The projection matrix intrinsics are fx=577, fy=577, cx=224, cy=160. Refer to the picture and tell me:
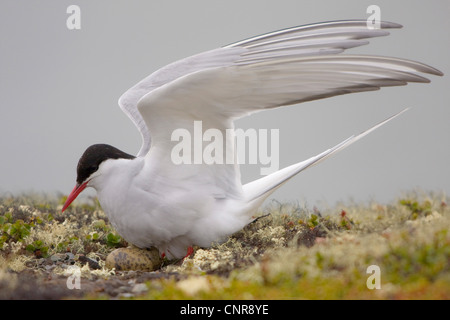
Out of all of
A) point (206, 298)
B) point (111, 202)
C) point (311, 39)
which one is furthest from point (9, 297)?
point (311, 39)

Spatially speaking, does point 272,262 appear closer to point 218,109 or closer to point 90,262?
point 218,109

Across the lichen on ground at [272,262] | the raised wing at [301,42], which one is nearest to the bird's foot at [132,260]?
the lichen on ground at [272,262]

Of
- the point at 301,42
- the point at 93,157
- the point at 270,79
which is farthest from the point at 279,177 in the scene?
the point at 93,157

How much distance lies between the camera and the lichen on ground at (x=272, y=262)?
3.66 m

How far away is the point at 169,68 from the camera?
615 cm

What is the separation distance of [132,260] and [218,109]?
5.43 feet

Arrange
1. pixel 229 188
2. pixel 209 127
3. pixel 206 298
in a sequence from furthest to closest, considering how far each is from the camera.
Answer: pixel 229 188, pixel 209 127, pixel 206 298

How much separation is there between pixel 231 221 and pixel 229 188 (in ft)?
1.16

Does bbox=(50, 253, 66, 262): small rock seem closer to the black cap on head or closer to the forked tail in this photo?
the black cap on head

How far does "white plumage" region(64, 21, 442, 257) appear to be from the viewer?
4758mm

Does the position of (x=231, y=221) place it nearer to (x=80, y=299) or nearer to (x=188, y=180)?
(x=188, y=180)

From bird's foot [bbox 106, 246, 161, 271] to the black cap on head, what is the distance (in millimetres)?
838

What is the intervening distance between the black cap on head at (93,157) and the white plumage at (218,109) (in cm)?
5

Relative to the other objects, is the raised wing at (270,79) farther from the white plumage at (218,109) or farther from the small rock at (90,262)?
the small rock at (90,262)
